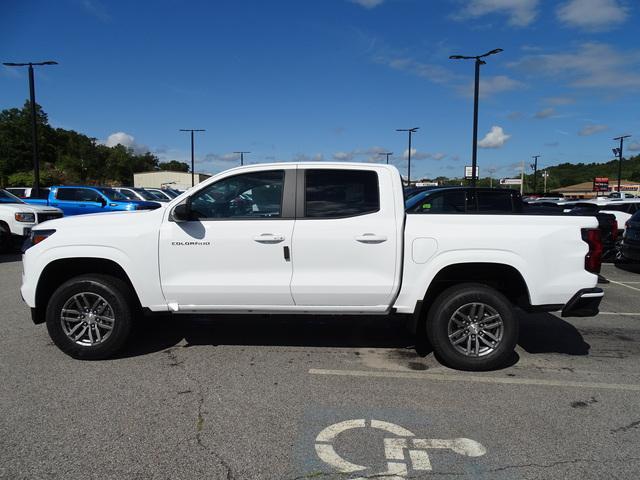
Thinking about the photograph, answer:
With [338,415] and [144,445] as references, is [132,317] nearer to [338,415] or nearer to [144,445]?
[144,445]

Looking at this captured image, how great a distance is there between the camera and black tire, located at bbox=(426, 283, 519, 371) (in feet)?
14.3

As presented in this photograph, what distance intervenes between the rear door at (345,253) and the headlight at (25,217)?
34.0 feet

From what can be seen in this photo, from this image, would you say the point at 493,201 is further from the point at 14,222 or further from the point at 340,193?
the point at 14,222

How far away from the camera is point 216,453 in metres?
3.07

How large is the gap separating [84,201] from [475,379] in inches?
631

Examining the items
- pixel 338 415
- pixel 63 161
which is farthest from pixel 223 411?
pixel 63 161

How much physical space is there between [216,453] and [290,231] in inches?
78.4

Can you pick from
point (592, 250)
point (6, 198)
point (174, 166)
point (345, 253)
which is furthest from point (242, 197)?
point (174, 166)

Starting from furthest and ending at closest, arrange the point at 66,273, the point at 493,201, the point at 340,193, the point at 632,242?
the point at 632,242 → the point at 493,201 → the point at 66,273 → the point at 340,193

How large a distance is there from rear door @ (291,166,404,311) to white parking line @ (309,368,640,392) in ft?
2.00

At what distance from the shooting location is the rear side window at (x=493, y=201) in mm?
9453

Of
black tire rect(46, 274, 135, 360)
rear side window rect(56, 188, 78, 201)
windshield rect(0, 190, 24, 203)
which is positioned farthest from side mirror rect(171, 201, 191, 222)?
rear side window rect(56, 188, 78, 201)

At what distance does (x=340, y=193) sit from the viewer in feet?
14.9

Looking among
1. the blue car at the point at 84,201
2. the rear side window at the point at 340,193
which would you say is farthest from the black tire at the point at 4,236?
the rear side window at the point at 340,193
